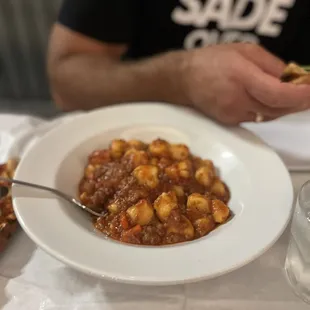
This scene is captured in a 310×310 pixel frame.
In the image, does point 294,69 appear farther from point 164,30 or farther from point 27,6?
point 27,6

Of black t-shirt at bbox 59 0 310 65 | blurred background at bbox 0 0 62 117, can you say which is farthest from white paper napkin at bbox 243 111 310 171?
blurred background at bbox 0 0 62 117

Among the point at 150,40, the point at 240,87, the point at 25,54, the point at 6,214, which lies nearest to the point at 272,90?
the point at 240,87

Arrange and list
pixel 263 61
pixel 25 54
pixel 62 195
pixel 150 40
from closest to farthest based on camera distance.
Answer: pixel 62 195 < pixel 263 61 < pixel 150 40 < pixel 25 54

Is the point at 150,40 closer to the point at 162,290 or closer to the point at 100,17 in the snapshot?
the point at 100,17

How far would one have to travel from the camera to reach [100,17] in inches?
46.6

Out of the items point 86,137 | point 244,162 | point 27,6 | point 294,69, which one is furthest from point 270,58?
point 27,6

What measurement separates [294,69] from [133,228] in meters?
0.40

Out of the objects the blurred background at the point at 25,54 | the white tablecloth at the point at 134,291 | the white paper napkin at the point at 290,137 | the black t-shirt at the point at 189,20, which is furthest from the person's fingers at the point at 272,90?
the blurred background at the point at 25,54

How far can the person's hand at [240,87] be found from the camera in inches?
31.1

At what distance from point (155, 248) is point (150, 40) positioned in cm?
77

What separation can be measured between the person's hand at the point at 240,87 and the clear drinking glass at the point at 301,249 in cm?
18

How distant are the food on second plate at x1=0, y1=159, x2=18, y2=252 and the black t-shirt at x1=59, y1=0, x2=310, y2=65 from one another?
1.65 feet

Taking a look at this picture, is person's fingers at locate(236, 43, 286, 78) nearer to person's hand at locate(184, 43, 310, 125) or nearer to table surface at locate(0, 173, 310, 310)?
person's hand at locate(184, 43, 310, 125)

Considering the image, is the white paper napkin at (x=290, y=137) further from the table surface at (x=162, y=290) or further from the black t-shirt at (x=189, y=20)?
the black t-shirt at (x=189, y=20)
